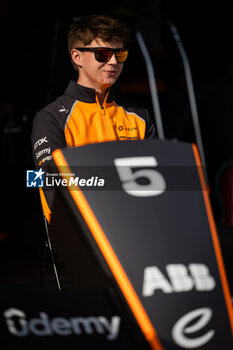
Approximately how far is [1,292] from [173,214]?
41cm

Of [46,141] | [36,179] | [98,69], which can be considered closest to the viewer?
[36,179]

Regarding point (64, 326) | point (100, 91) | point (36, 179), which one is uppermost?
point (100, 91)

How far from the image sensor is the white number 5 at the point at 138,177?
112 cm

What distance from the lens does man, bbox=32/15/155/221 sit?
1566 millimetres

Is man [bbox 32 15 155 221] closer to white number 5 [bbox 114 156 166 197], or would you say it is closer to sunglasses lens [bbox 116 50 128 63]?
sunglasses lens [bbox 116 50 128 63]

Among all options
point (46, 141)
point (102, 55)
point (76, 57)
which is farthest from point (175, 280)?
point (76, 57)

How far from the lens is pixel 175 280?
1.04 m

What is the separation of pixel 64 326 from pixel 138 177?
357 millimetres

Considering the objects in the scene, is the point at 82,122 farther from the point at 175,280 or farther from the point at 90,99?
the point at 175,280

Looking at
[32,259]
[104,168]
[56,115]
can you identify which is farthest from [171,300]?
[32,259]

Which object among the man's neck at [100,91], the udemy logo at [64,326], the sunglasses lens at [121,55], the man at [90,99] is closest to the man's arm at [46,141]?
the man at [90,99]

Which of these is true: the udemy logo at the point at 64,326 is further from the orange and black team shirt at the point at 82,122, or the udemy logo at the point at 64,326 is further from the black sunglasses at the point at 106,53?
the black sunglasses at the point at 106,53

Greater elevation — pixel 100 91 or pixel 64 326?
pixel 100 91

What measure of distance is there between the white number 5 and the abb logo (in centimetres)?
17
